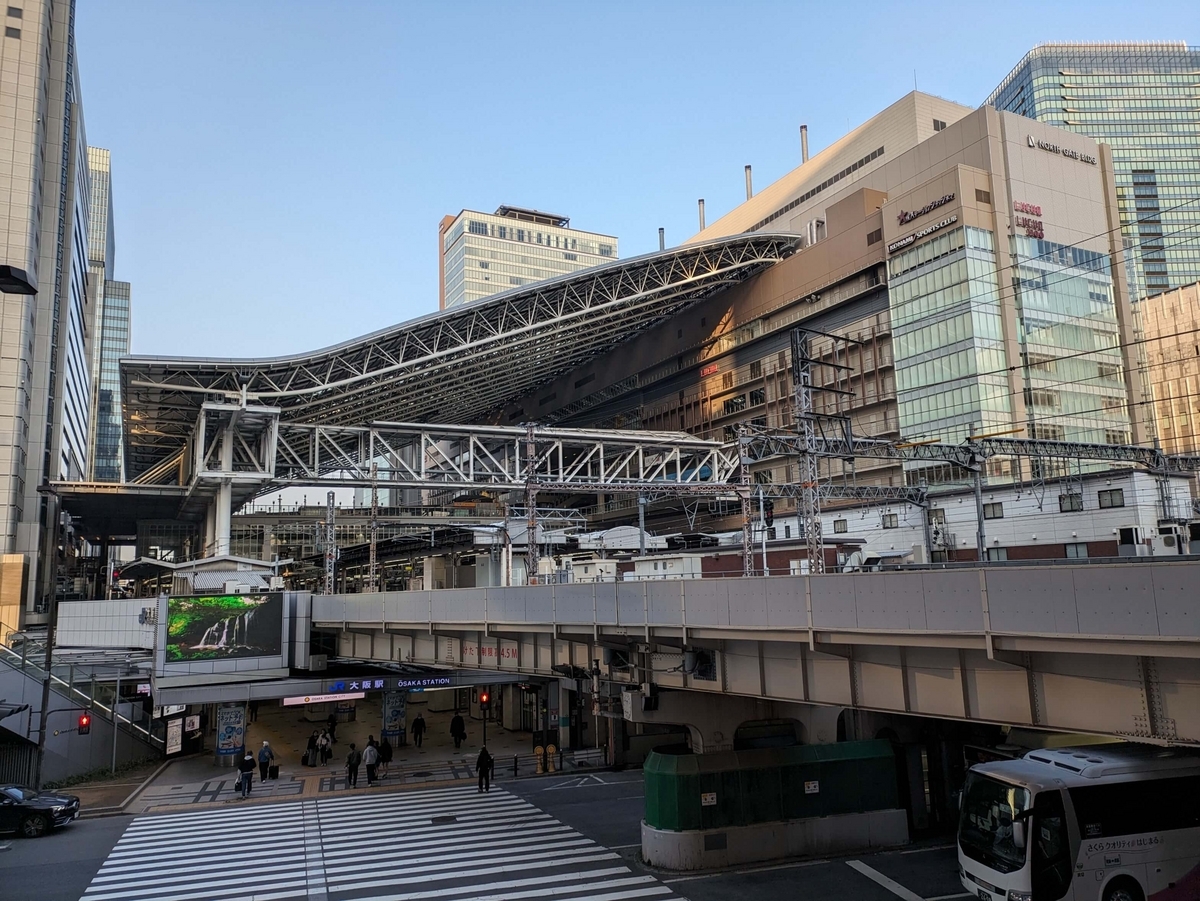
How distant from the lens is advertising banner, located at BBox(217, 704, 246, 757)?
32562 millimetres

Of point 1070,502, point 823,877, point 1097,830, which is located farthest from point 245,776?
point 1070,502

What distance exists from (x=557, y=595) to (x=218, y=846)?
1160 cm

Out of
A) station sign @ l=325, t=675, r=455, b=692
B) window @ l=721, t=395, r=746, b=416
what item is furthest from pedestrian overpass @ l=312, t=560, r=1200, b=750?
window @ l=721, t=395, r=746, b=416

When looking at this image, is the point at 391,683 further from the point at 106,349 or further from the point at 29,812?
the point at 106,349

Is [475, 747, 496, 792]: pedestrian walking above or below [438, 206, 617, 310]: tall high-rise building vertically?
below

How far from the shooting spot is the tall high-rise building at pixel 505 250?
17750cm

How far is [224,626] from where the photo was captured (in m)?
31.7

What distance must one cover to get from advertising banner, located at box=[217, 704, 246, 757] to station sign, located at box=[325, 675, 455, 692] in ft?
13.6

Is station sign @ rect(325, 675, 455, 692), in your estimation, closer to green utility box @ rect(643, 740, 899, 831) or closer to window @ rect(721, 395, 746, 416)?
green utility box @ rect(643, 740, 899, 831)

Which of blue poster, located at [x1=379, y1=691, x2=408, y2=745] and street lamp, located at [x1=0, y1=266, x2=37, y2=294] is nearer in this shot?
street lamp, located at [x1=0, y1=266, x2=37, y2=294]

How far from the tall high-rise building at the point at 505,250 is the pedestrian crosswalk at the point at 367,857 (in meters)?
153

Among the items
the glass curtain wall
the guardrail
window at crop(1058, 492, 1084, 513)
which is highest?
the glass curtain wall

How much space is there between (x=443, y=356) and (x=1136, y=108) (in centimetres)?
14523

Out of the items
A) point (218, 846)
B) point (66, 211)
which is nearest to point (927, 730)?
point (218, 846)
